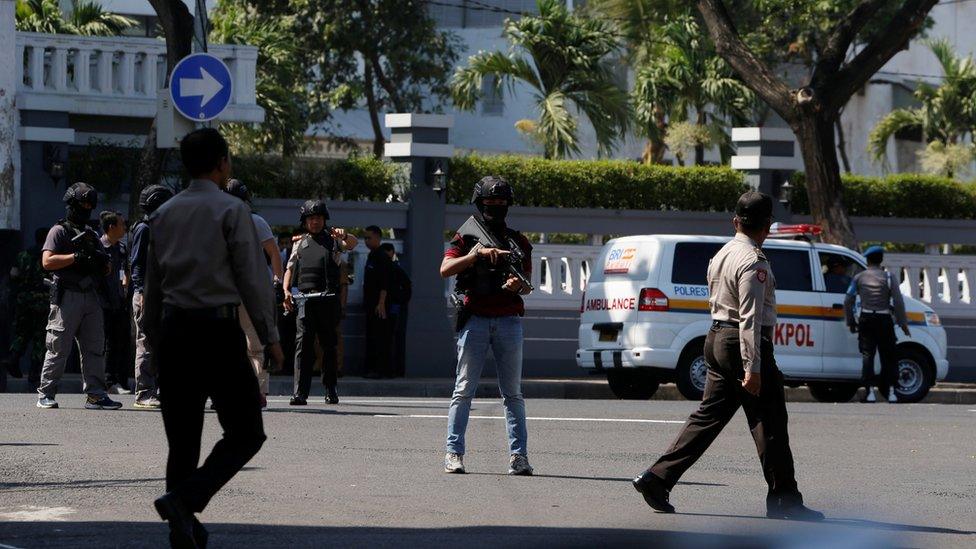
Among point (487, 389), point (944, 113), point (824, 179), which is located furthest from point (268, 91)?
point (944, 113)

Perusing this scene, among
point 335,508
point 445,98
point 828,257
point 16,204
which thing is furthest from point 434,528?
point 445,98

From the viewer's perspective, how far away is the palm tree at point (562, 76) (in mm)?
27453

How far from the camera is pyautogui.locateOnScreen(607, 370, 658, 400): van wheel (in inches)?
752

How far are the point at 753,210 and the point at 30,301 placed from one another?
8.98 metres

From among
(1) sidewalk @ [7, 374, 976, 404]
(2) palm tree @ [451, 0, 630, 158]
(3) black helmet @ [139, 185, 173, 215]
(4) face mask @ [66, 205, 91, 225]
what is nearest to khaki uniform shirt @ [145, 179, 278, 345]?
(3) black helmet @ [139, 185, 173, 215]

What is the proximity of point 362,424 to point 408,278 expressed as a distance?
7.86 metres

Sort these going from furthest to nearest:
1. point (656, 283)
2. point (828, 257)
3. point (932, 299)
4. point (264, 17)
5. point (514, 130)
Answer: point (514, 130) < point (264, 17) < point (932, 299) < point (828, 257) < point (656, 283)

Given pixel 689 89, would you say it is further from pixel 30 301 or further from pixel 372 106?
pixel 30 301

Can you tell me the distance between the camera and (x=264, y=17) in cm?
3541

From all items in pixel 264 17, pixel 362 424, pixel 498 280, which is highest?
pixel 264 17

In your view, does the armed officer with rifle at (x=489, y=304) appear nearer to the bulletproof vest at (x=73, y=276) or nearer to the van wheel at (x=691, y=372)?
the bulletproof vest at (x=73, y=276)

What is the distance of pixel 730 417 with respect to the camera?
347 inches

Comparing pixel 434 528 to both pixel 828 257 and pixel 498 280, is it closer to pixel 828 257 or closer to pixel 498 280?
pixel 498 280

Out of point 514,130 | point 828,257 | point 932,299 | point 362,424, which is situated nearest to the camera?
point 362,424
